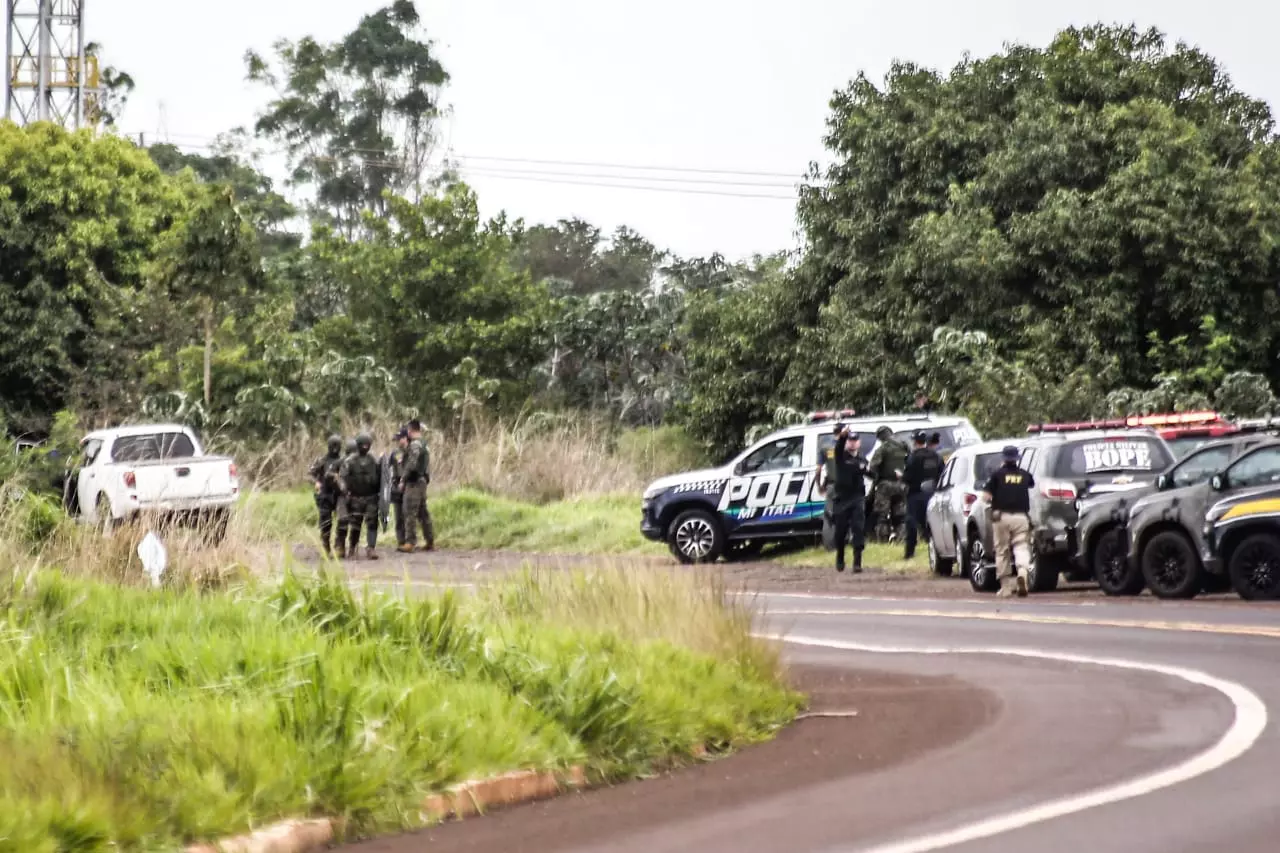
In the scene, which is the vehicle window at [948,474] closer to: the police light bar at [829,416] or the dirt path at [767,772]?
the police light bar at [829,416]

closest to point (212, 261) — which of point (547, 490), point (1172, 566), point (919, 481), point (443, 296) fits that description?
point (443, 296)

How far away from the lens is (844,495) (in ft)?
84.8

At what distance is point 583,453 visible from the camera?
3991 centimetres

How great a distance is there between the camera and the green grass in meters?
7.90

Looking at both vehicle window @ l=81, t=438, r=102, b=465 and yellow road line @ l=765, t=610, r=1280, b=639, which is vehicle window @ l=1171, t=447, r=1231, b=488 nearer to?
yellow road line @ l=765, t=610, r=1280, b=639

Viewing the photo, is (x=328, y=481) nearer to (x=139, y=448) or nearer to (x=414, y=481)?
(x=414, y=481)

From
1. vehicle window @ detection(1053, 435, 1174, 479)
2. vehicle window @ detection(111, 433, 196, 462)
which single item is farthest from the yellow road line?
vehicle window @ detection(111, 433, 196, 462)

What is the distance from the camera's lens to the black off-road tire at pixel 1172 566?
20500 mm

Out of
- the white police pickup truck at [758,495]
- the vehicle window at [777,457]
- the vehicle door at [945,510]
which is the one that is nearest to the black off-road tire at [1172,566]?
the vehicle door at [945,510]

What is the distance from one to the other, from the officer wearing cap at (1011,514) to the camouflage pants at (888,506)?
221 inches

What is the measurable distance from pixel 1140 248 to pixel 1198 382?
2705 mm

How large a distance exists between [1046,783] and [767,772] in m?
1.44

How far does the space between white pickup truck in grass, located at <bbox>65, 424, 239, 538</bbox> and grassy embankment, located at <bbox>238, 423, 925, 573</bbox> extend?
2205 mm

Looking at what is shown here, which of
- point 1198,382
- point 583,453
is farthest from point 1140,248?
point 583,453
